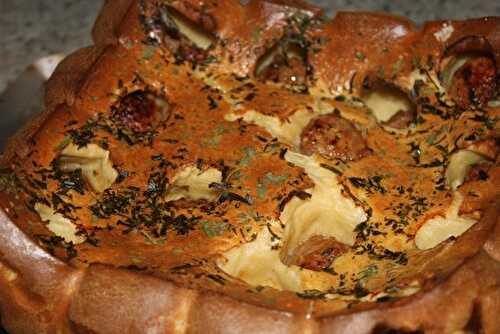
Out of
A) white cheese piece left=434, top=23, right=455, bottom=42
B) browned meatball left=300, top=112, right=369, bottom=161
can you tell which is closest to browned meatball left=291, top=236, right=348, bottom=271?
browned meatball left=300, top=112, right=369, bottom=161

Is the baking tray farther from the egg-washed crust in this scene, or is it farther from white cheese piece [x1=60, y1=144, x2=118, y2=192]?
white cheese piece [x1=60, y1=144, x2=118, y2=192]

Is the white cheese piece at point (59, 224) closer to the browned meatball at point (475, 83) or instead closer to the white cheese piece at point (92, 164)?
the white cheese piece at point (92, 164)

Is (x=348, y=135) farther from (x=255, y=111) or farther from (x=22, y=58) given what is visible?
(x=22, y=58)

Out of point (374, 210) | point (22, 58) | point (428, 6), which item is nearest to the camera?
point (374, 210)

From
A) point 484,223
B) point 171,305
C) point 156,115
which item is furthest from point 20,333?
point 484,223

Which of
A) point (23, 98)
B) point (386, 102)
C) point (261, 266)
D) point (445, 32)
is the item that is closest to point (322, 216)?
point (261, 266)

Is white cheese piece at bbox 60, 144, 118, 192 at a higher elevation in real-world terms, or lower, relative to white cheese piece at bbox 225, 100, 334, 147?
lower
